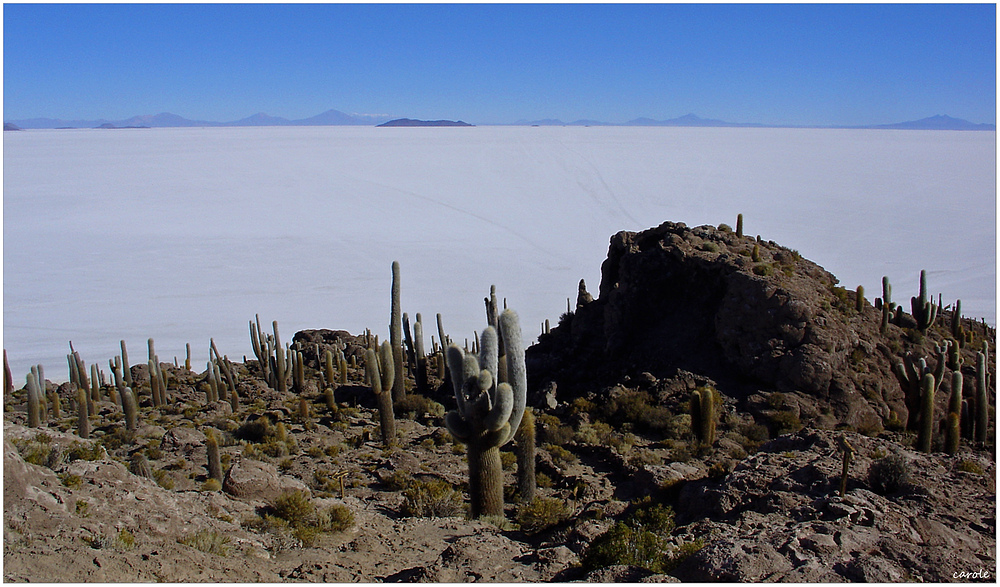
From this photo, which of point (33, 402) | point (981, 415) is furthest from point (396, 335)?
point (981, 415)

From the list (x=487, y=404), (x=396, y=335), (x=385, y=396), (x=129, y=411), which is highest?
(x=396, y=335)

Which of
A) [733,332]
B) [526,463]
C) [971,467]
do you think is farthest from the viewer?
[733,332]

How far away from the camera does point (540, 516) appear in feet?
28.8

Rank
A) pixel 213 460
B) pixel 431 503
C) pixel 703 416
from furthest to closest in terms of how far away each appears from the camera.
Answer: pixel 703 416, pixel 213 460, pixel 431 503

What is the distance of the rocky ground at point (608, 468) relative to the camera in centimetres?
625

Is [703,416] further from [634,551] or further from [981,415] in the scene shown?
[634,551]

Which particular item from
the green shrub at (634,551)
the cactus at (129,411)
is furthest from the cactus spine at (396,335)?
the green shrub at (634,551)

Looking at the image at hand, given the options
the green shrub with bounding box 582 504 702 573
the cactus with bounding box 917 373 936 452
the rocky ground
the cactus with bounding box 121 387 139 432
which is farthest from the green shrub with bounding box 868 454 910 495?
the cactus with bounding box 121 387 139 432

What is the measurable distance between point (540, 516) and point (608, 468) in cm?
369

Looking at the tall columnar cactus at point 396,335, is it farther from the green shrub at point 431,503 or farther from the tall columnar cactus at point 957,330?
the tall columnar cactus at point 957,330

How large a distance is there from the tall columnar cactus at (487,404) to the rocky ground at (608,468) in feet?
1.83

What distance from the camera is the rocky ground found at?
6.25 metres

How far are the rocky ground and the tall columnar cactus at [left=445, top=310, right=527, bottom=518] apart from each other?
22.0 inches

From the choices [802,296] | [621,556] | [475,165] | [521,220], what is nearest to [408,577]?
[621,556]
